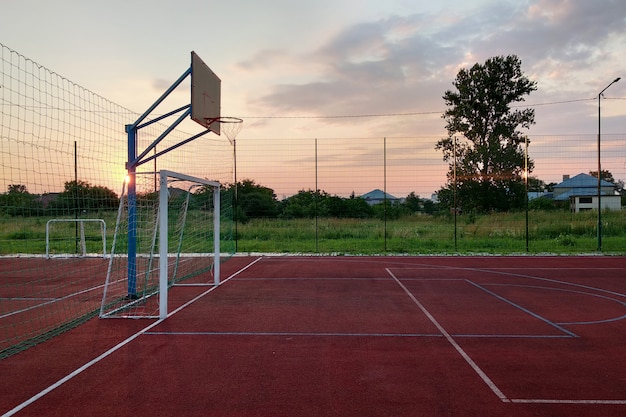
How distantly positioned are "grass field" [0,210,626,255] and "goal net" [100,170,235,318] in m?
4.39

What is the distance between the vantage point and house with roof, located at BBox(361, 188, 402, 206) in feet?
59.4

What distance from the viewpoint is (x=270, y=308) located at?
24.6 ft

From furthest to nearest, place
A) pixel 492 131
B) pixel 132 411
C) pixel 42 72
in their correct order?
pixel 492 131 → pixel 42 72 → pixel 132 411

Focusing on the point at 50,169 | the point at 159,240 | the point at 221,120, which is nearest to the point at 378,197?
the point at 221,120

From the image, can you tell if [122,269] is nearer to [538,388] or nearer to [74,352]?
[74,352]

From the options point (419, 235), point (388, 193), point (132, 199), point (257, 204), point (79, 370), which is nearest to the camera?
point (79, 370)

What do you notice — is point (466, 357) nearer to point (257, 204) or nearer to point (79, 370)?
point (79, 370)

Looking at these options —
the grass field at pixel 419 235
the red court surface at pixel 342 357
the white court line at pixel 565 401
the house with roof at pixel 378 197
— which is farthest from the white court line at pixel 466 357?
the house with roof at pixel 378 197

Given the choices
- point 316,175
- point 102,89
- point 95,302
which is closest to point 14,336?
point 95,302

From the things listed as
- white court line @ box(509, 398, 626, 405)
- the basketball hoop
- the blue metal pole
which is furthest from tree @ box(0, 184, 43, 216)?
Answer: white court line @ box(509, 398, 626, 405)

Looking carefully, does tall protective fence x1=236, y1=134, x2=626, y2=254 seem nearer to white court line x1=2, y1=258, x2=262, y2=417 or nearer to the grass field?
the grass field

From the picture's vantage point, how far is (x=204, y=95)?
8.70 meters

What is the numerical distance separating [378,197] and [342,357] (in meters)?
14.0

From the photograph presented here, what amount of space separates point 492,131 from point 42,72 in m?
33.2
